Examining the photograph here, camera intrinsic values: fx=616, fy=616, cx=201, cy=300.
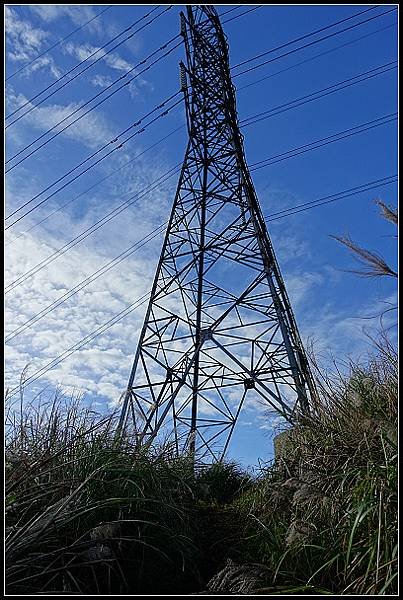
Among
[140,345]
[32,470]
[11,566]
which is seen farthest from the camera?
[140,345]

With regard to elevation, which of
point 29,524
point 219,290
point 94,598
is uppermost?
point 219,290

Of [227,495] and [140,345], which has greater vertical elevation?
[140,345]

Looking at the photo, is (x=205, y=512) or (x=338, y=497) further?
(x=205, y=512)

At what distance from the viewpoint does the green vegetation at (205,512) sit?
2021mm

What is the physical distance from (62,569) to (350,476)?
3.52 ft

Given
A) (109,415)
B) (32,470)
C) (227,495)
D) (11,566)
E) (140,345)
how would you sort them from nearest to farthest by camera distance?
(11,566), (32,470), (109,415), (227,495), (140,345)

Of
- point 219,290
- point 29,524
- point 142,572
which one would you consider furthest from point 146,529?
point 219,290

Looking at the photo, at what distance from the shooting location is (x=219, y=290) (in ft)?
22.5

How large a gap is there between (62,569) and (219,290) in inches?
193

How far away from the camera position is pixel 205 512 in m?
3.29

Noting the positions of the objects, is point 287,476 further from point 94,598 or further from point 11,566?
point 11,566

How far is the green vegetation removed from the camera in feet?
6.63

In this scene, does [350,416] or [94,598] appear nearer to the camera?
[94,598]

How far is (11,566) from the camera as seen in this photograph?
2.03 meters
